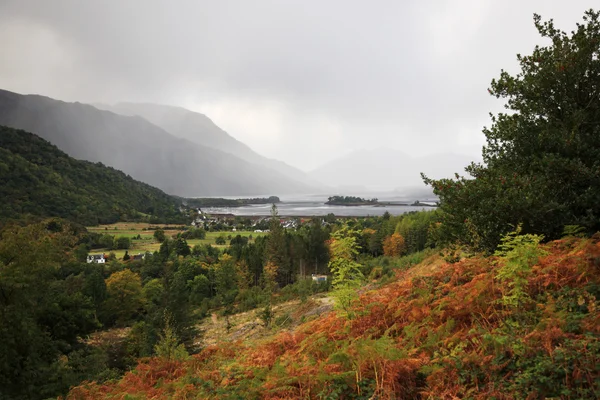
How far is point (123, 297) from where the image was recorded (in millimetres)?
41312

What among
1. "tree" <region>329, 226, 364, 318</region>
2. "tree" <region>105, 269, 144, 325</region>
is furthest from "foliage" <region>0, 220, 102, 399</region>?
"tree" <region>105, 269, 144, 325</region>

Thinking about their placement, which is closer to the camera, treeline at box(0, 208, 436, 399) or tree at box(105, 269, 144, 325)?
treeline at box(0, 208, 436, 399)

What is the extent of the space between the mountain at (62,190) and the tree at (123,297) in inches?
2350

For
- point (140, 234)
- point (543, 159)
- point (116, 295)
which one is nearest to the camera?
point (543, 159)

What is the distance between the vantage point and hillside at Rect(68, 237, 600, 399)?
11.0 ft

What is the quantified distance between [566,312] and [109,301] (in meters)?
47.2

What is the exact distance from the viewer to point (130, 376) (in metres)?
7.11

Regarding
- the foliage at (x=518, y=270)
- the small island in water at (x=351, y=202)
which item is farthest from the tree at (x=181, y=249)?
the small island in water at (x=351, y=202)

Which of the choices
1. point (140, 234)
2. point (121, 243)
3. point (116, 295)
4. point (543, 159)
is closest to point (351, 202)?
point (140, 234)

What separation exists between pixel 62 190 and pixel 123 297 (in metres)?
88.2

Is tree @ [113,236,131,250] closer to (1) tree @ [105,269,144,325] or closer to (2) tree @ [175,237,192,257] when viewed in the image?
(2) tree @ [175,237,192,257]

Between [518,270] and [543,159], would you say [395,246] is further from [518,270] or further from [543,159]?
[518,270]

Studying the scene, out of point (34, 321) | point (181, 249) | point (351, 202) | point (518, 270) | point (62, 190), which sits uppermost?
point (62, 190)

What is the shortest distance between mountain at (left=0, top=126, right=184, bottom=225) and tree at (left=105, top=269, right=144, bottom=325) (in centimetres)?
5968
